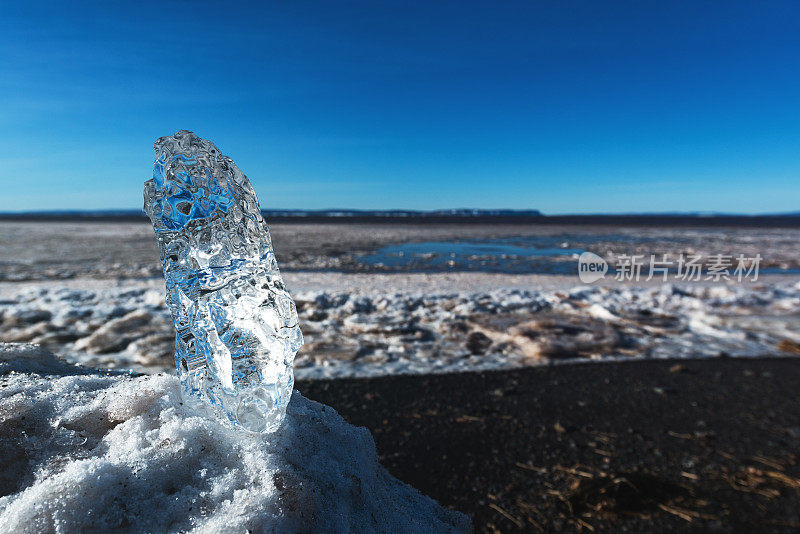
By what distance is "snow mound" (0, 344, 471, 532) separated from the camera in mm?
896

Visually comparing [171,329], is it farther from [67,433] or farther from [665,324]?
[665,324]

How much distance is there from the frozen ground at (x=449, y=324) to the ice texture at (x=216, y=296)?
2976mm

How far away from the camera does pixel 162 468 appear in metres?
1.01

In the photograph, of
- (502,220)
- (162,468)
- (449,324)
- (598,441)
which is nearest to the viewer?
(162,468)

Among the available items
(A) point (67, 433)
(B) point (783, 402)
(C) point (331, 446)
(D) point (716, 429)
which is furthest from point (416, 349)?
(A) point (67, 433)

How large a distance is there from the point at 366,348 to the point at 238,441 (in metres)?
3.64

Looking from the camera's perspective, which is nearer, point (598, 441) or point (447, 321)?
point (598, 441)

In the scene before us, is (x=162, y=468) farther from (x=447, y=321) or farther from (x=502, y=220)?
(x=502, y=220)

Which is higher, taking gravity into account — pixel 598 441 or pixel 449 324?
pixel 449 324

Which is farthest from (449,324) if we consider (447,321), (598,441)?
(598,441)

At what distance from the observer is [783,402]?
12.2 feet

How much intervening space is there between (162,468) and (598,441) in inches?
117

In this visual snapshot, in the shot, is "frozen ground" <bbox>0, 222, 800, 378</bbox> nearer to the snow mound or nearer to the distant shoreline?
the snow mound

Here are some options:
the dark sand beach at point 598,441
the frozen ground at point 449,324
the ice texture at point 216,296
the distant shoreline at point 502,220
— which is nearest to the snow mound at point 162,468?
the ice texture at point 216,296
